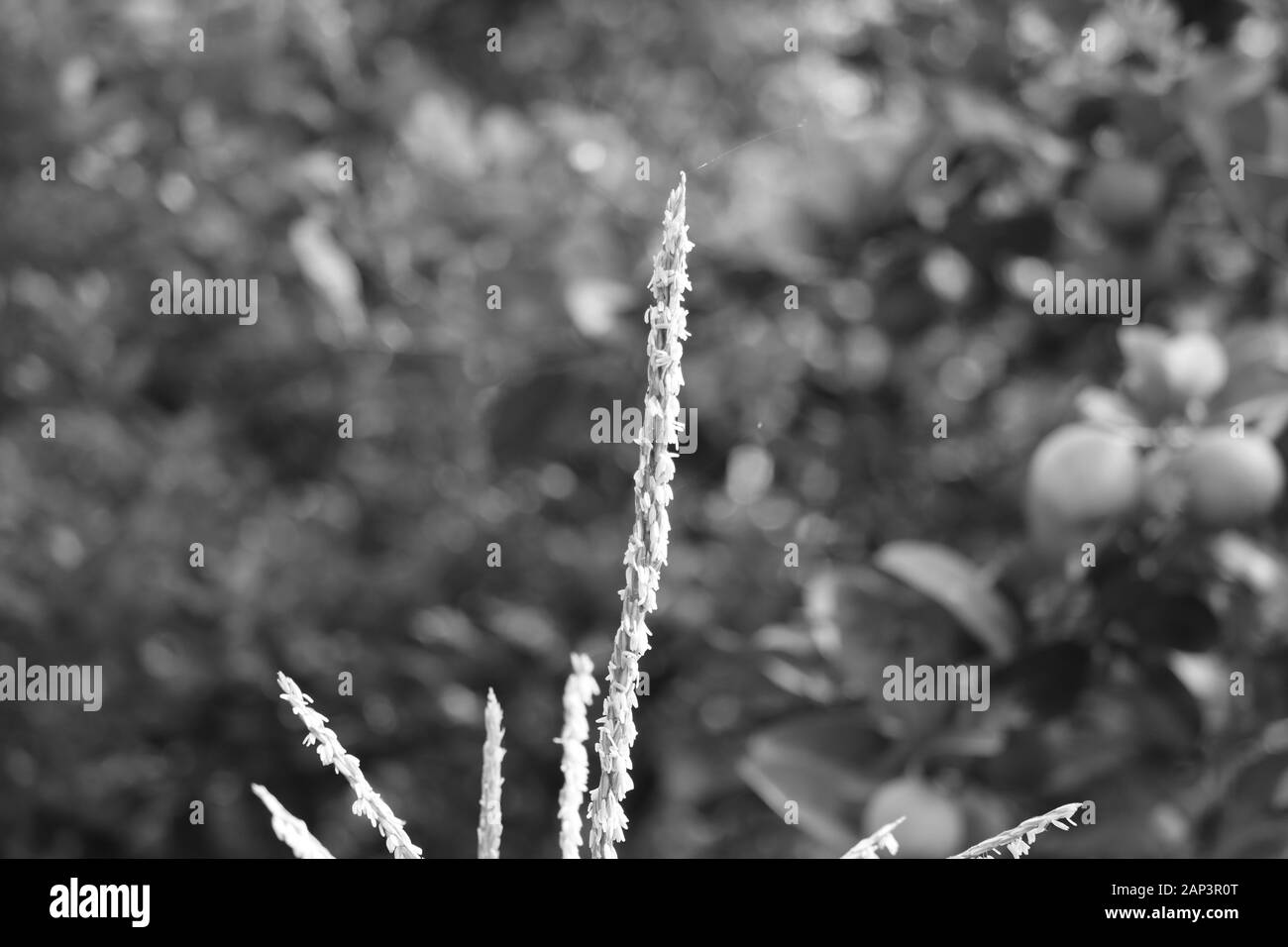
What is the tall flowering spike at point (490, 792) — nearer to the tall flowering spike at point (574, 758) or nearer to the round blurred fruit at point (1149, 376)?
the tall flowering spike at point (574, 758)

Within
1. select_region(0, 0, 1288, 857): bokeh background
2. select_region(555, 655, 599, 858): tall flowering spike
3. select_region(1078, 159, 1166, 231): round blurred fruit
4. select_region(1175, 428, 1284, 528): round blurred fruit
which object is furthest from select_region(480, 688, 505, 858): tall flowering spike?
select_region(1078, 159, 1166, 231): round blurred fruit

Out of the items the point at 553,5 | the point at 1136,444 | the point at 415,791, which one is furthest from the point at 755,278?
the point at 553,5

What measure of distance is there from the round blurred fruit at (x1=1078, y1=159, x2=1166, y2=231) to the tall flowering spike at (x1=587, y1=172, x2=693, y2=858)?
43 centimetres

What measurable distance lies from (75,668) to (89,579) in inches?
3.2

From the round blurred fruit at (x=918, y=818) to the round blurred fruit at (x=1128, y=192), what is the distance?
31 cm

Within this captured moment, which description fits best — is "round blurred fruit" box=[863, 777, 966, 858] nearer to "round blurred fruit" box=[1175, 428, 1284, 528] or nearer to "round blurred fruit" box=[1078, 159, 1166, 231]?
"round blurred fruit" box=[1175, 428, 1284, 528]

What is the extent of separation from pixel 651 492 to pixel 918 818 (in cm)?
30

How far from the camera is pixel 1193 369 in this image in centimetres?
57

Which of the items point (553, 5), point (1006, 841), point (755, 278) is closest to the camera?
point (1006, 841)

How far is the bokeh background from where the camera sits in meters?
0.59

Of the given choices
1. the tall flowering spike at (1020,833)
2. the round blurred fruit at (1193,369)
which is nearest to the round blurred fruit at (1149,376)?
the round blurred fruit at (1193,369)

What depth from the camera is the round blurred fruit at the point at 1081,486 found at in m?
0.53

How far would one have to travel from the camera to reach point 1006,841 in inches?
12.6
